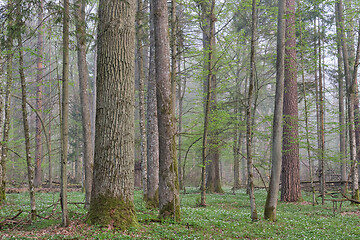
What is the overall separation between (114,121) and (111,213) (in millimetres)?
2028

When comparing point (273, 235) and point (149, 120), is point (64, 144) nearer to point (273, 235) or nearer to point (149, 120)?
point (149, 120)

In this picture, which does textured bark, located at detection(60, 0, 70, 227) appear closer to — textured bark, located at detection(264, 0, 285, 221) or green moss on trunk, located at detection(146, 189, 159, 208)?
green moss on trunk, located at detection(146, 189, 159, 208)

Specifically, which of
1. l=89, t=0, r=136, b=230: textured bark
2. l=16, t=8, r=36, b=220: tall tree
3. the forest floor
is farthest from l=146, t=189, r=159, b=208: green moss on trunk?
l=16, t=8, r=36, b=220: tall tree

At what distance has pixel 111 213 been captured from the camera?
222 inches

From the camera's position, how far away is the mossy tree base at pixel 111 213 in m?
5.57

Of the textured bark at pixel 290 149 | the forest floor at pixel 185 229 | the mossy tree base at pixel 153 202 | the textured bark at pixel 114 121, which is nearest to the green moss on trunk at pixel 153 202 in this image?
the mossy tree base at pixel 153 202

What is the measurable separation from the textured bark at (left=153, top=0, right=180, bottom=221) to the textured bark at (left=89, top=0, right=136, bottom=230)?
89 cm

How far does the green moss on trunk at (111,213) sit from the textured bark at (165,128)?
119 cm

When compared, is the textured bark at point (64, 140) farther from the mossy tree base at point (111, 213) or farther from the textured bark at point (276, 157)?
the textured bark at point (276, 157)

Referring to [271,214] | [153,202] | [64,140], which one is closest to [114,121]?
[64,140]

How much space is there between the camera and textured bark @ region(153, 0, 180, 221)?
22.1 ft

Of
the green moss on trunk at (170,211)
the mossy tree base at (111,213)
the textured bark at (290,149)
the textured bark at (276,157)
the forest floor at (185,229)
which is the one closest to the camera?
the forest floor at (185,229)

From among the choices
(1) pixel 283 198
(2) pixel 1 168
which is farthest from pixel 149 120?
(1) pixel 283 198

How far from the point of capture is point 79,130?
2911 cm
